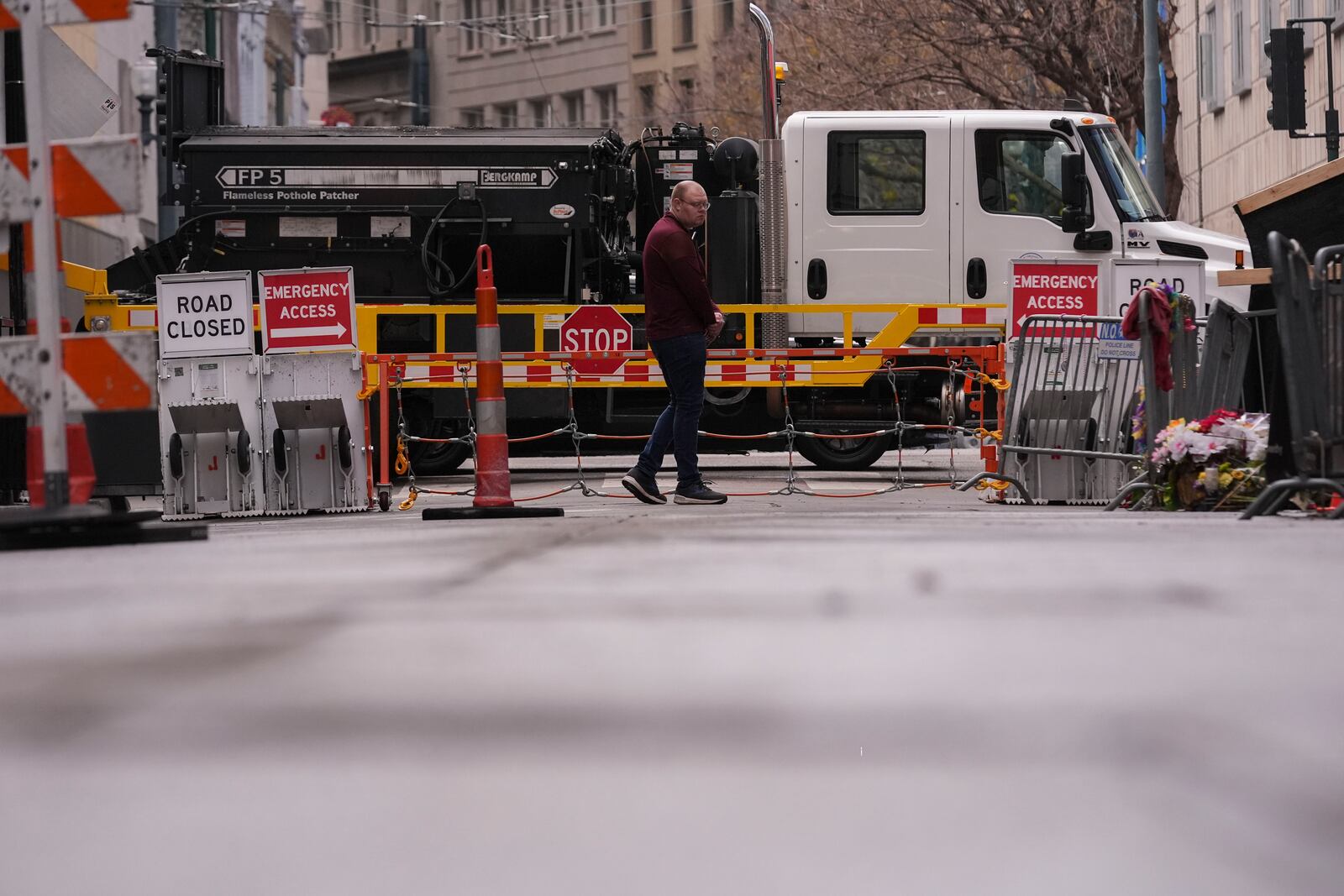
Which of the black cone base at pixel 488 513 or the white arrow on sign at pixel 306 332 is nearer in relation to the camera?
the black cone base at pixel 488 513

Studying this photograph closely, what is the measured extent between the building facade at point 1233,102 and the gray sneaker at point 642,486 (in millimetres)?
15411

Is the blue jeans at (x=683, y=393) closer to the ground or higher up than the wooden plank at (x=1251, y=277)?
closer to the ground

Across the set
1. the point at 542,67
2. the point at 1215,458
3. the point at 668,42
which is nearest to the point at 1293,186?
the point at 1215,458

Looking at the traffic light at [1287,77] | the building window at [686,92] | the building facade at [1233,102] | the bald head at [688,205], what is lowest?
the bald head at [688,205]

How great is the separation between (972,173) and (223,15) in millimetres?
35093

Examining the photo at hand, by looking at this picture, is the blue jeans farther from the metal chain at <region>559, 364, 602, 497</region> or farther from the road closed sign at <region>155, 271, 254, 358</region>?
the road closed sign at <region>155, 271, 254, 358</region>

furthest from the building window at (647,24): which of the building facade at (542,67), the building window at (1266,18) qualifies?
the building window at (1266,18)

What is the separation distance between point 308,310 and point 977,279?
250 inches

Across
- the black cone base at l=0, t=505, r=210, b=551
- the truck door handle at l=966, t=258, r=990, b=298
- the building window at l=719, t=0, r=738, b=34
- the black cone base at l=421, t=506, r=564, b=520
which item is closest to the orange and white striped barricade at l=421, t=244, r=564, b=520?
the black cone base at l=421, t=506, r=564, b=520

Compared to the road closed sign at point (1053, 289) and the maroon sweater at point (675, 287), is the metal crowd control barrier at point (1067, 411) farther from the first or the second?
the maroon sweater at point (675, 287)

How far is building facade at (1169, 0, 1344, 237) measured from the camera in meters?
24.8

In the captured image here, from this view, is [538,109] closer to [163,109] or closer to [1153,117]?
[1153,117]

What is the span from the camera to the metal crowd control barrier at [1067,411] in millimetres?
11828

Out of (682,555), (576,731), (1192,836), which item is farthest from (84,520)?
(1192,836)
